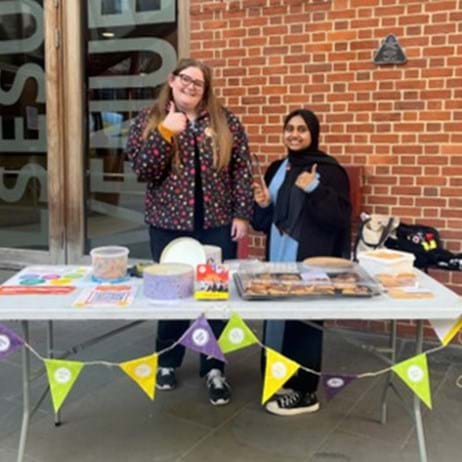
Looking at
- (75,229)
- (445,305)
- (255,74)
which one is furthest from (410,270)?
(75,229)

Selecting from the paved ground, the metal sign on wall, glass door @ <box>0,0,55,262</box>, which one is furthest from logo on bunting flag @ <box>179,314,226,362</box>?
glass door @ <box>0,0,55,262</box>

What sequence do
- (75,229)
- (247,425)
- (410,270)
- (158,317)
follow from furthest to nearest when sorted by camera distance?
1. (75,229)
2. (247,425)
3. (410,270)
4. (158,317)

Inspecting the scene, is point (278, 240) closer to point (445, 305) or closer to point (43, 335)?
point (445, 305)

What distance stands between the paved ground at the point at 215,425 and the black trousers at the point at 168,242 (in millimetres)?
158

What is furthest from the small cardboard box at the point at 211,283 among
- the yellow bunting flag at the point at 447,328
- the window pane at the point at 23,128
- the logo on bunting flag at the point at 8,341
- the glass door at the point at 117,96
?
the window pane at the point at 23,128

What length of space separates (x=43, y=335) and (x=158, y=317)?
8.17ft

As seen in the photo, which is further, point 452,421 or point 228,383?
point 228,383

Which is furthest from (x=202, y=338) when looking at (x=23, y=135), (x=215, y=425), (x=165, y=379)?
(x=23, y=135)

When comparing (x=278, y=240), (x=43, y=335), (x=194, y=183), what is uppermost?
(x=194, y=183)

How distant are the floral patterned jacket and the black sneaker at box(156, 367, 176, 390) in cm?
91

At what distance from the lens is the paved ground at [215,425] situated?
277cm

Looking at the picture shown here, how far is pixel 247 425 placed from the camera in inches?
119

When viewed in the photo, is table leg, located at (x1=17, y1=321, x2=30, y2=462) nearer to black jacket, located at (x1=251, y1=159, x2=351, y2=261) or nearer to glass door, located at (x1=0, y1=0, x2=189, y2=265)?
black jacket, located at (x1=251, y1=159, x2=351, y2=261)

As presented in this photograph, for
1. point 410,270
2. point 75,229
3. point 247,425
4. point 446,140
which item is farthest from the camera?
point 75,229
